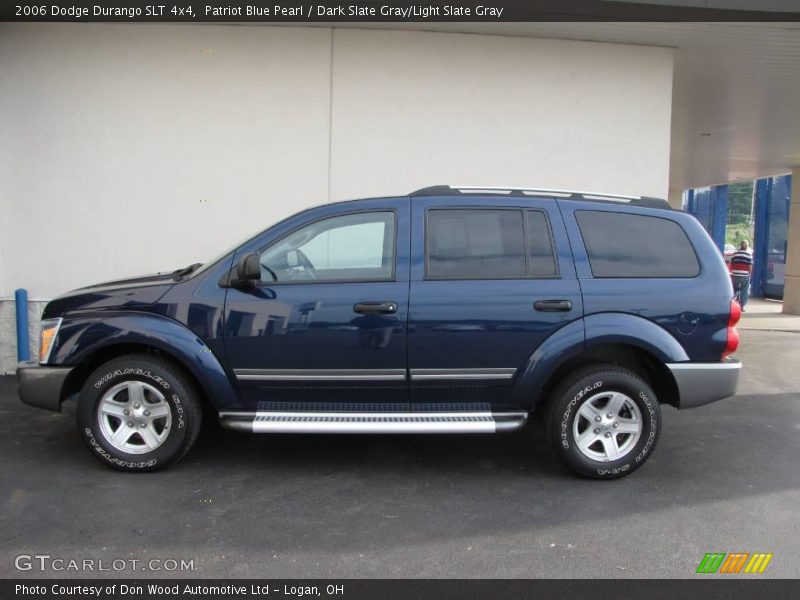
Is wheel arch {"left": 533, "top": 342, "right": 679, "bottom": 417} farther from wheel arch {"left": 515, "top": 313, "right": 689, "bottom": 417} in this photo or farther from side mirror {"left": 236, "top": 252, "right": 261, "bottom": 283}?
side mirror {"left": 236, "top": 252, "right": 261, "bottom": 283}

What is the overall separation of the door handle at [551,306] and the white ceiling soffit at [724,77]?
3.90 metres

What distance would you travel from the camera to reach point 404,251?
13.8 feet

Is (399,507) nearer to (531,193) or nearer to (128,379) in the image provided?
(128,379)

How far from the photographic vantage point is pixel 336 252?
13.8 feet

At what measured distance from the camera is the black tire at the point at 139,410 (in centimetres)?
414

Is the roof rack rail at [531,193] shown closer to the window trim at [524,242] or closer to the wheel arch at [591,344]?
the window trim at [524,242]

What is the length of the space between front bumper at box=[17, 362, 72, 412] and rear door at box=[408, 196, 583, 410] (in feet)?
7.81

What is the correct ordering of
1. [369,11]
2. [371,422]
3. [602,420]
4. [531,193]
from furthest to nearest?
[369,11] → [531,193] → [602,420] → [371,422]

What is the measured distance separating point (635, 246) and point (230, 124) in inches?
185

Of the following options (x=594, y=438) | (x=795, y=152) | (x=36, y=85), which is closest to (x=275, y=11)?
(x=36, y=85)
